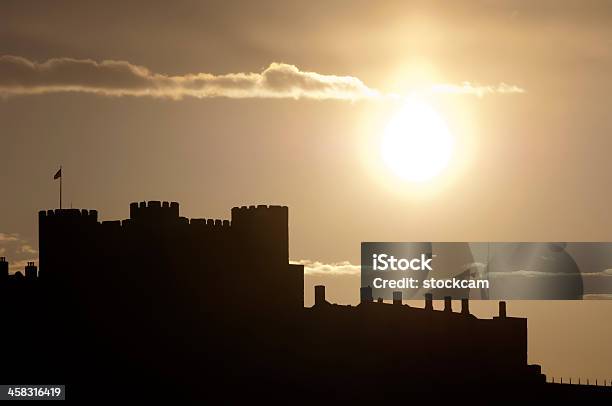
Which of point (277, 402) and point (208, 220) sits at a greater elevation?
point (208, 220)

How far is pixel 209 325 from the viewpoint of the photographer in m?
177

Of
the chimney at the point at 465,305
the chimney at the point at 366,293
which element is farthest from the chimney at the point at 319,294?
the chimney at the point at 465,305

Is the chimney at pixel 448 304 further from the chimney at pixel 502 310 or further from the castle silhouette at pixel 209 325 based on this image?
the chimney at pixel 502 310

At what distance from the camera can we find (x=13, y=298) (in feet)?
555

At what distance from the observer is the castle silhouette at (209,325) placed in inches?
6747

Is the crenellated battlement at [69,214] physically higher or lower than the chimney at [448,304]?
higher

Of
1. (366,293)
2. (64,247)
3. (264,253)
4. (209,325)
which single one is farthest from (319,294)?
(64,247)

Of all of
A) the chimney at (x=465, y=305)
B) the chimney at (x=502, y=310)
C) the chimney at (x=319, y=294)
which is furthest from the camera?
the chimney at (x=502, y=310)

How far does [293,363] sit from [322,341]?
12.1 feet

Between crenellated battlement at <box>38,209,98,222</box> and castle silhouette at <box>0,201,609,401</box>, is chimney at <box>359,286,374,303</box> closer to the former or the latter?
castle silhouette at <box>0,201,609,401</box>

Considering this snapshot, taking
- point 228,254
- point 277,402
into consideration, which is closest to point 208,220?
point 228,254

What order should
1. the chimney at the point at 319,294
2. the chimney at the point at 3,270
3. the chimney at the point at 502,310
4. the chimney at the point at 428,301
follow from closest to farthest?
the chimney at the point at 3,270, the chimney at the point at 319,294, the chimney at the point at 428,301, the chimney at the point at 502,310

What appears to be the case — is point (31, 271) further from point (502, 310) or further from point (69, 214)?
point (502, 310)

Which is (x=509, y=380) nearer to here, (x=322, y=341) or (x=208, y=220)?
(x=322, y=341)
